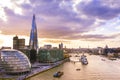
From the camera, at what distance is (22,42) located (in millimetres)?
188625

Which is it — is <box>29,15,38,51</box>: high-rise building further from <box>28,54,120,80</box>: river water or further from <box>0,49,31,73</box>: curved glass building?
<box>0,49,31,73</box>: curved glass building

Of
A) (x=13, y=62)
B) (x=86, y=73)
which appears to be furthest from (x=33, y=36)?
(x=13, y=62)

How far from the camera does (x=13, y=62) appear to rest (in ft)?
222

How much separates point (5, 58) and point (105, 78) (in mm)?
29132

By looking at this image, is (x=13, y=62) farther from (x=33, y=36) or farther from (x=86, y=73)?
(x=33, y=36)

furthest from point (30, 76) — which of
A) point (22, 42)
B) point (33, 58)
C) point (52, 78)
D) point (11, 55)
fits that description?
point (22, 42)

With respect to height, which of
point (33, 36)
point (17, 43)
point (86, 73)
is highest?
point (33, 36)

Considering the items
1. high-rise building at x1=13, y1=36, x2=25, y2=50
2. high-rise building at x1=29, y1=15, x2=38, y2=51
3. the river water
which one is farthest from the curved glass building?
high-rise building at x1=13, y1=36, x2=25, y2=50

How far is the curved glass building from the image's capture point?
6638cm

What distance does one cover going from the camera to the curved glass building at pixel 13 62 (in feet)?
218

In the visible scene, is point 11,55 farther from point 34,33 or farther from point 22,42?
point 22,42

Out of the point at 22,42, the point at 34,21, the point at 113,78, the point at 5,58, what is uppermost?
the point at 34,21

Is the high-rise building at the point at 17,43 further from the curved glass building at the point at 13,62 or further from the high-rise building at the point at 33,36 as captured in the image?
the curved glass building at the point at 13,62

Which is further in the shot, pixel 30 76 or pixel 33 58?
pixel 33 58
